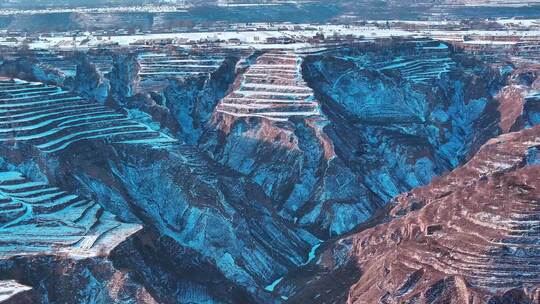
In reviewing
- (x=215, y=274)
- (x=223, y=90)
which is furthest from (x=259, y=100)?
(x=215, y=274)

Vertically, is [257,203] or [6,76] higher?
[6,76]

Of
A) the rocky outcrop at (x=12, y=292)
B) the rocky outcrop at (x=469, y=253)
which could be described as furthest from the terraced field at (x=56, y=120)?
the rocky outcrop at (x=469, y=253)

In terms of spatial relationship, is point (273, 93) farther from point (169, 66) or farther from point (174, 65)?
point (169, 66)

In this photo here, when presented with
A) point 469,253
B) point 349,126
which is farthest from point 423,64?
point 469,253

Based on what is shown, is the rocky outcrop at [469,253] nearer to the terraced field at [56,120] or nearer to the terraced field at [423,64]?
the terraced field at [56,120]

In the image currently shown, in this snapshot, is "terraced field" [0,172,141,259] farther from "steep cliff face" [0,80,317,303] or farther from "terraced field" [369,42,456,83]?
"terraced field" [369,42,456,83]

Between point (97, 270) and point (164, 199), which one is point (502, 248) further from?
point (164, 199)
